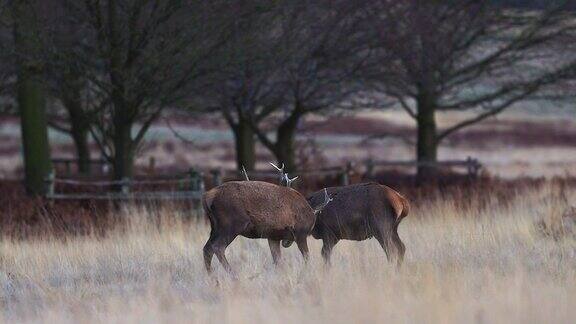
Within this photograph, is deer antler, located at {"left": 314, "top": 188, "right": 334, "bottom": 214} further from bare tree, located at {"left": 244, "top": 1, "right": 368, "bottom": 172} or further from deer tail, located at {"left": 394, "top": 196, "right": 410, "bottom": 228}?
bare tree, located at {"left": 244, "top": 1, "right": 368, "bottom": 172}

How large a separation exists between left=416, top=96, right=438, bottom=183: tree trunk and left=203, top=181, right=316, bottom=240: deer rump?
17038mm

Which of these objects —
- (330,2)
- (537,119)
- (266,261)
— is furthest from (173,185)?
(537,119)

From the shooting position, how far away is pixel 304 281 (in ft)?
36.8

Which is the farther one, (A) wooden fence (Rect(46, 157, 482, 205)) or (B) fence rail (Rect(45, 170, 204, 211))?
(A) wooden fence (Rect(46, 157, 482, 205))

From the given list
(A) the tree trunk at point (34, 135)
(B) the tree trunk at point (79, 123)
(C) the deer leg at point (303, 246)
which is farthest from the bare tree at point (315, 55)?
(C) the deer leg at point (303, 246)

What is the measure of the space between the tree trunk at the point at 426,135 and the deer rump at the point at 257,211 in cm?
1704

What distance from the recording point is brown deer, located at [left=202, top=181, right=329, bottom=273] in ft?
39.0

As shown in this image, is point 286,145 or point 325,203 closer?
point 325,203

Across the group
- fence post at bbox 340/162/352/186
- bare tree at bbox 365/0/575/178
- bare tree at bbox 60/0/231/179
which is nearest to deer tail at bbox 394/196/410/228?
bare tree at bbox 60/0/231/179

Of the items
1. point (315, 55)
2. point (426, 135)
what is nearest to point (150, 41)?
point (315, 55)

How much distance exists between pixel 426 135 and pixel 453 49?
3.84 meters

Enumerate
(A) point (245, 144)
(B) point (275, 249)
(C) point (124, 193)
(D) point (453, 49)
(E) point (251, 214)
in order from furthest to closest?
(A) point (245, 144)
(D) point (453, 49)
(C) point (124, 193)
(B) point (275, 249)
(E) point (251, 214)

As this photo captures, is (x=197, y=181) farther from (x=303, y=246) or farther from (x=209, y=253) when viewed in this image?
(x=209, y=253)

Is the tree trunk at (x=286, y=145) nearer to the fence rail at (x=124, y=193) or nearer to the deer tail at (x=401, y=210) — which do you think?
the fence rail at (x=124, y=193)
